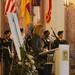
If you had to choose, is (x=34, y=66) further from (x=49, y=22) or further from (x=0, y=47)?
(x=49, y=22)

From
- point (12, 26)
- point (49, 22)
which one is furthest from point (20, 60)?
point (49, 22)

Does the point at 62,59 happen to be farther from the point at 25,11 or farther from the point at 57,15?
the point at 57,15

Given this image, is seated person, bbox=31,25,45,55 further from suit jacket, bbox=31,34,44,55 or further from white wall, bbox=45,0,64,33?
white wall, bbox=45,0,64,33

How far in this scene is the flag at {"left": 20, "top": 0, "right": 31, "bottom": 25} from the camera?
11391 millimetres

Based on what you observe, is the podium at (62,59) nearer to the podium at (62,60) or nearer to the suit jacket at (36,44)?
the podium at (62,60)

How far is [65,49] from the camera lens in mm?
6184

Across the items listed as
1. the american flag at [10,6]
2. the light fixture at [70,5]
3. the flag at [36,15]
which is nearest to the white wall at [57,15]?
the light fixture at [70,5]

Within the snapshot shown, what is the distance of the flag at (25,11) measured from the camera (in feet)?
37.4

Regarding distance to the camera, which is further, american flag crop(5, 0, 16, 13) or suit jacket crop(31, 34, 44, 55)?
american flag crop(5, 0, 16, 13)

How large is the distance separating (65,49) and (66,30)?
9.36 meters

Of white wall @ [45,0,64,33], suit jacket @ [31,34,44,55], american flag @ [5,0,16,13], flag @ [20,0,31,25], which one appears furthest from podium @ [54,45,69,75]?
white wall @ [45,0,64,33]

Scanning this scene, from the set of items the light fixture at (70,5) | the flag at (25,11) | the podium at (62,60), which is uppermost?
the light fixture at (70,5)

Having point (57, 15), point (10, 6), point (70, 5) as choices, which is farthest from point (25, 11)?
point (70, 5)

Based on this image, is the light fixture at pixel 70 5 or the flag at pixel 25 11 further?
the light fixture at pixel 70 5
